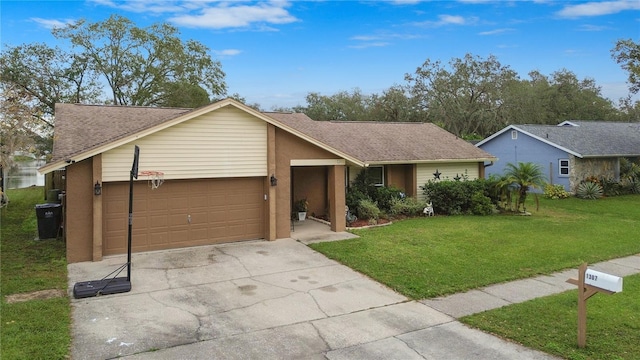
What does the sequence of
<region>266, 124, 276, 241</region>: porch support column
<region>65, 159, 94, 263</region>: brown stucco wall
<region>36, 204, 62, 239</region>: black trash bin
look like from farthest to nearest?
<region>266, 124, 276, 241</region>: porch support column
<region>36, 204, 62, 239</region>: black trash bin
<region>65, 159, 94, 263</region>: brown stucco wall

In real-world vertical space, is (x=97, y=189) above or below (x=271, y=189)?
above

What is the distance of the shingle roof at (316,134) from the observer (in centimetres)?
1105

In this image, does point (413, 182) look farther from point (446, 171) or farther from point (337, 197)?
point (337, 197)

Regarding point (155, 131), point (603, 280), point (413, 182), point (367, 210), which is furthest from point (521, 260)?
point (155, 131)

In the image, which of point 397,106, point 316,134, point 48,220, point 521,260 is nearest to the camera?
point 521,260

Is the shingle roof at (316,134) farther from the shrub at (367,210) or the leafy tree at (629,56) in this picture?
the leafy tree at (629,56)

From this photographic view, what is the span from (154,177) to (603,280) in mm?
9891

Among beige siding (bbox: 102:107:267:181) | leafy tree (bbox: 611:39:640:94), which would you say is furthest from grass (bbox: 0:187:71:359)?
leafy tree (bbox: 611:39:640:94)

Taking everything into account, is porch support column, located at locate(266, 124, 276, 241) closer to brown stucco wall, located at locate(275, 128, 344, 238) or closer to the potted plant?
brown stucco wall, located at locate(275, 128, 344, 238)

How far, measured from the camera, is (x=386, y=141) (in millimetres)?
19391

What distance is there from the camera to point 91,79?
31281mm

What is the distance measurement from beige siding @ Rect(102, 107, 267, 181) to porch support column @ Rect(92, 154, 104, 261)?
0.16m

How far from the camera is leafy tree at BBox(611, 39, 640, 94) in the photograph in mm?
23131

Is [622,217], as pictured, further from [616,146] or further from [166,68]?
[166,68]
